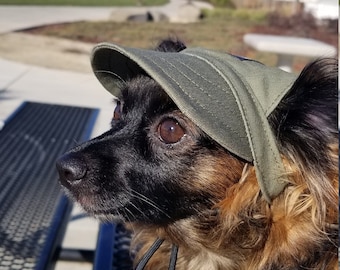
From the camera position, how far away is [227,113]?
1777 millimetres

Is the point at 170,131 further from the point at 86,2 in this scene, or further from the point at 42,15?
the point at 86,2

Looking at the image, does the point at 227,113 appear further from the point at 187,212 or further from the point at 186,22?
the point at 186,22

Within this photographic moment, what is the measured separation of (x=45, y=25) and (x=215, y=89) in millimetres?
14315

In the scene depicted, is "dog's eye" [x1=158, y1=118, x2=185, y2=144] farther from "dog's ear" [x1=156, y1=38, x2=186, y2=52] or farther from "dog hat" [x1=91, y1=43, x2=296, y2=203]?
"dog's ear" [x1=156, y1=38, x2=186, y2=52]

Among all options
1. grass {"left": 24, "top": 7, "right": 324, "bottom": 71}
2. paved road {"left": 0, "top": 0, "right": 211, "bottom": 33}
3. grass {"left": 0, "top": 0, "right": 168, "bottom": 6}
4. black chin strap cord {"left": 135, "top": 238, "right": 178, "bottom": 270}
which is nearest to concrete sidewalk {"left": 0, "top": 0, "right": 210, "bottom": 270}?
paved road {"left": 0, "top": 0, "right": 211, "bottom": 33}

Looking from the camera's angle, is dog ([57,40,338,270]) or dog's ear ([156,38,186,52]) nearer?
dog ([57,40,338,270])

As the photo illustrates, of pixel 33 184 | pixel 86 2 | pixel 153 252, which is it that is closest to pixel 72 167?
pixel 153 252

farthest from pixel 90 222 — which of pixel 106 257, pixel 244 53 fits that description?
pixel 244 53

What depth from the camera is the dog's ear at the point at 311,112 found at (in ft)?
6.04

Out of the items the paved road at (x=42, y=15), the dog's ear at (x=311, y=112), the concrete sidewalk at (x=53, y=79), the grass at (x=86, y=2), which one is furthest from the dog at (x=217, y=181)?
the grass at (x=86, y=2)

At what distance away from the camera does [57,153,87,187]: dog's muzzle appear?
190cm

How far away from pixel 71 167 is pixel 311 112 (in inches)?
30.5

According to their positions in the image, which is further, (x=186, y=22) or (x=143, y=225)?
(x=186, y=22)

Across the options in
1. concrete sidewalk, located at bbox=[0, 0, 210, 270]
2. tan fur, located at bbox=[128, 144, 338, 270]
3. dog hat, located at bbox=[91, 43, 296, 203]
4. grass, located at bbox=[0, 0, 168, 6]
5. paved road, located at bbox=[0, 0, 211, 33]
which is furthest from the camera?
grass, located at bbox=[0, 0, 168, 6]
